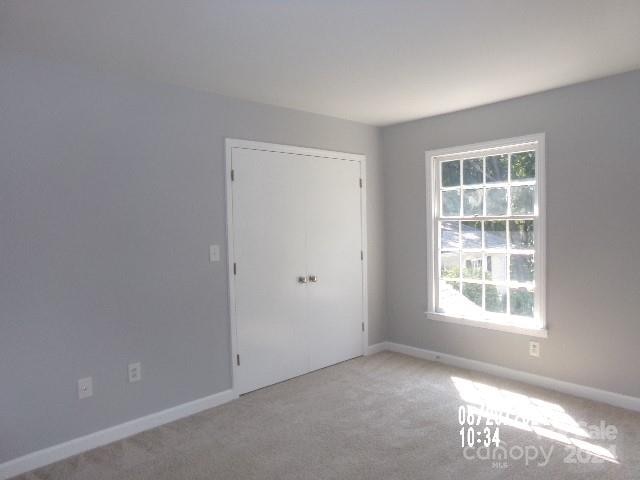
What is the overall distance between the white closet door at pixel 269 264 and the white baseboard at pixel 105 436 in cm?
30

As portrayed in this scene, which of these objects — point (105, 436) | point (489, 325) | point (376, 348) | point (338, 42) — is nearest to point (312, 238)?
point (376, 348)

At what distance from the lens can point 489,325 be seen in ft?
12.6

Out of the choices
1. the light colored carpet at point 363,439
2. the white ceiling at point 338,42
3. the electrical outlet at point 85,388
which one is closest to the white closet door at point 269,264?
the light colored carpet at point 363,439

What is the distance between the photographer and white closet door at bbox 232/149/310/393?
138 inches

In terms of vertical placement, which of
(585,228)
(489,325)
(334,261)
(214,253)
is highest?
(585,228)

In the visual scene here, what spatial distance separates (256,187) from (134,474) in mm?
2109

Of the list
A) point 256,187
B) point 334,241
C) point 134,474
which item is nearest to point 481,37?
point 256,187

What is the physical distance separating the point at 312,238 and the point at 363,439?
1790mm

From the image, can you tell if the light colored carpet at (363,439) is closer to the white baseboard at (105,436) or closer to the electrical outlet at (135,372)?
the white baseboard at (105,436)

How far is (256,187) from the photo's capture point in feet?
11.7

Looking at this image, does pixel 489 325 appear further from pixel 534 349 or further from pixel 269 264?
pixel 269 264

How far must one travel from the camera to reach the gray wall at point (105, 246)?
2.50m

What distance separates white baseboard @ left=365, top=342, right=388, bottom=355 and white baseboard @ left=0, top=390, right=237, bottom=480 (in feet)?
5.17

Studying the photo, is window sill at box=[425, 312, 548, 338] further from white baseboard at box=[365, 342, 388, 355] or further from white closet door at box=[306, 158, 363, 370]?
white closet door at box=[306, 158, 363, 370]
